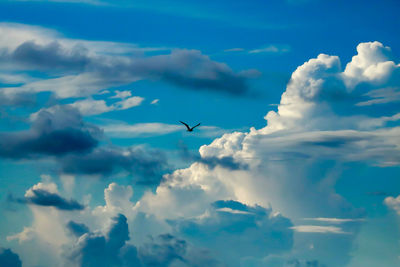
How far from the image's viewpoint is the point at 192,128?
7347 inches
